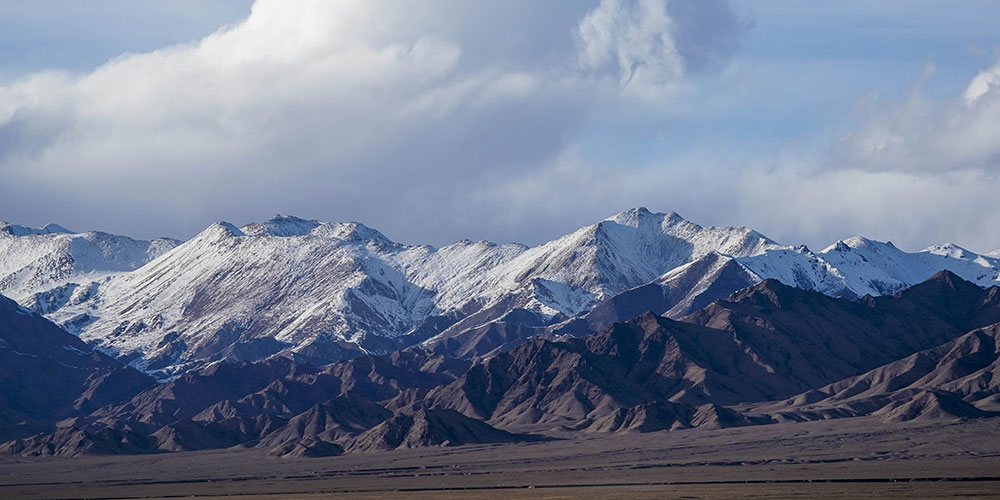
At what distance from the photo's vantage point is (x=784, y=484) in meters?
198

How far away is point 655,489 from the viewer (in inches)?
7776

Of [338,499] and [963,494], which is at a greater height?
[338,499]

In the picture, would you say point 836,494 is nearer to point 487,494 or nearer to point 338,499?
point 487,494

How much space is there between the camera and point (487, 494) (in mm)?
199125

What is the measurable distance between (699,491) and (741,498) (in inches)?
555

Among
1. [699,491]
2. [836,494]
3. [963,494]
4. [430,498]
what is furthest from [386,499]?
[963,494]

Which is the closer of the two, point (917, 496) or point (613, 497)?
point (917, 496)

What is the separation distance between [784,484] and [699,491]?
537 inches

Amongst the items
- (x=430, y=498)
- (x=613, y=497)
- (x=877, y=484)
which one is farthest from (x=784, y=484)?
(x=430, y=498)

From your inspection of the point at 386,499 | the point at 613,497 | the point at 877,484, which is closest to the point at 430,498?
the point at 386,499

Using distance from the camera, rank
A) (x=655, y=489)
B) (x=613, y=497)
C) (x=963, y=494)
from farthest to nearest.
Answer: (x=655, y=489) → (x=613, y=497) → (x=963, y=494)

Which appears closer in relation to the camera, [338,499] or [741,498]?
[741,498]

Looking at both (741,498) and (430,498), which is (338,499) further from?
(741,498)

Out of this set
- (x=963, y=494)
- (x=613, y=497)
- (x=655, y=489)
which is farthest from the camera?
(x=655, y=489)
